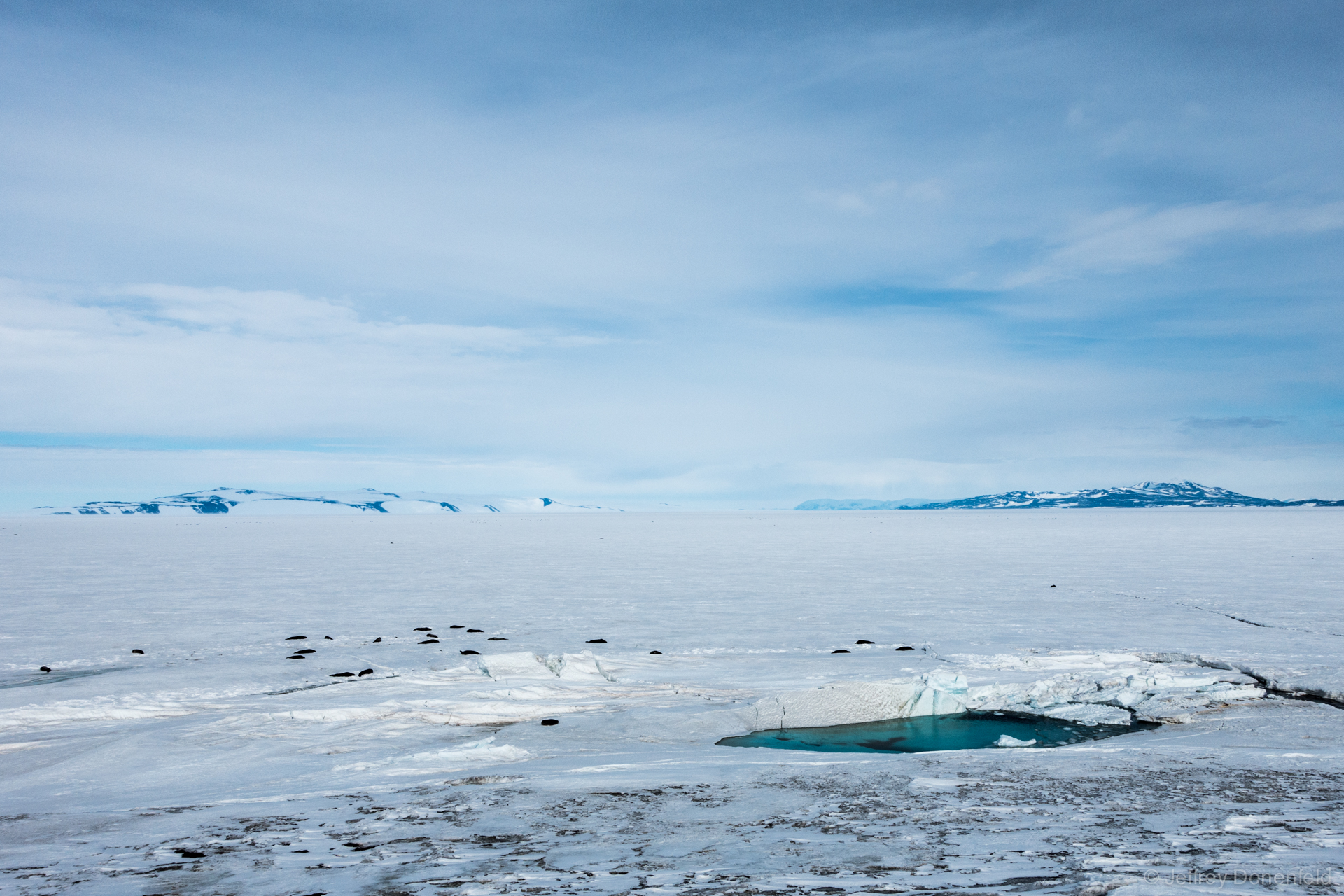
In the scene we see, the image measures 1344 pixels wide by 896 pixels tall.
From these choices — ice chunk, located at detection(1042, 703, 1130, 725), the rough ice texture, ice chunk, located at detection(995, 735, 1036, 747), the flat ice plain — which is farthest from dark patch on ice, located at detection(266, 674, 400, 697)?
ice chunk, located at detection(1042, 703, 1130, 725)

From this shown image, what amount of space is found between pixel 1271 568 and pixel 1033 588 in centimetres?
1157

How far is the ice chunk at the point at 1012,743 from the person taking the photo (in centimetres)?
820

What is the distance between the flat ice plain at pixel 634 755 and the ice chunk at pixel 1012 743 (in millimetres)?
455

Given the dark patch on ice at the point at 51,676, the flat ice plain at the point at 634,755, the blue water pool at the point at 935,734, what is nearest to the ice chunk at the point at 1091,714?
the blue water pool at the point at 935,734

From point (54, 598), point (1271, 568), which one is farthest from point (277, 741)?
point (1271, 568)

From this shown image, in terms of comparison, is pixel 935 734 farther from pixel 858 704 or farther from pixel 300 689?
pixel 300 689

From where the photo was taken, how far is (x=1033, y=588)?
2180 centimetres

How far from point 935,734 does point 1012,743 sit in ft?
2.89

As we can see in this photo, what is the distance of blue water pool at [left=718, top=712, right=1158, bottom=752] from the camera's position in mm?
8336

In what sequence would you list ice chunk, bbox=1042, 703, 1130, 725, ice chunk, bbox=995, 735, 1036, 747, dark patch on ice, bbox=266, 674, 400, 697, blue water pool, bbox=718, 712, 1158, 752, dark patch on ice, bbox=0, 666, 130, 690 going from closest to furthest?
ice chunk, bbox=995, 735, 1036, 747 < blue water pool, bbox=718, 712, 1158, 752 < ice chunk, bbox=1042, 703, 1130, 725 < dark patch on ice, bbox=266, 674, 400, 697 < dark patch on ice, bbox=0, 666, 130, 690

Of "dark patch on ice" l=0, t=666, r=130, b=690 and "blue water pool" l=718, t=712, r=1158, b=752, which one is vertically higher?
"blue water pool" l=718, t=712, r=1158, b=752

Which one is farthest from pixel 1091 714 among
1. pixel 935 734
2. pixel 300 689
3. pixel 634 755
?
pixel 300 689

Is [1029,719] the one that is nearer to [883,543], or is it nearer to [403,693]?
[403,693]

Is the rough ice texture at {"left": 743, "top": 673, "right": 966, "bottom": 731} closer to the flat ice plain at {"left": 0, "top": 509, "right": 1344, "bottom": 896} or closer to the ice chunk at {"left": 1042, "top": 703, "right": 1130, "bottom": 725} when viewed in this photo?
the flat ice plain at {"left": 0, "top": 509, "right": 1344, "bottom": 896}
